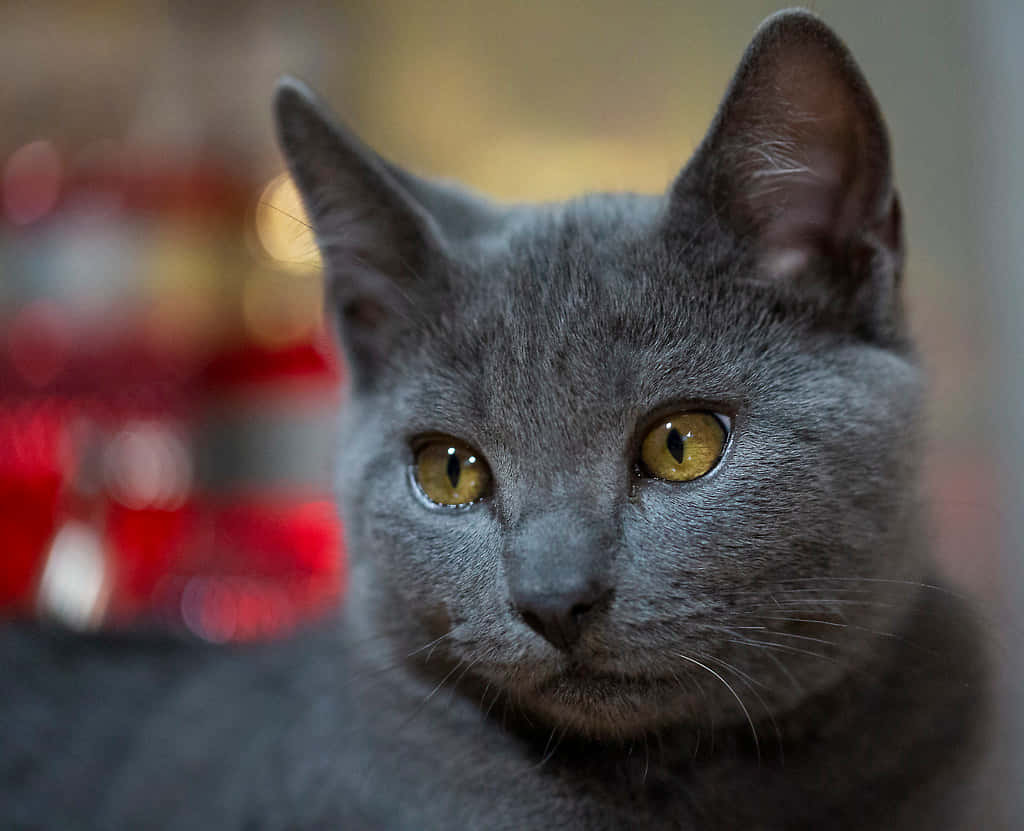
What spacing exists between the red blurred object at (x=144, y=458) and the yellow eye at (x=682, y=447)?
3.95 ft

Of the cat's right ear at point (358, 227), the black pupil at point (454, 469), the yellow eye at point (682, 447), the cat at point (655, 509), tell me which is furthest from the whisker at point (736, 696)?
the cat's right ear at point (358, 227)

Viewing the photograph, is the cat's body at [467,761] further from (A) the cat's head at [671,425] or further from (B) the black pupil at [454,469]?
(B) the black pupil at [454,469]

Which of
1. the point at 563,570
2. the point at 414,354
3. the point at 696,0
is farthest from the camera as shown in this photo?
the point at 696,0

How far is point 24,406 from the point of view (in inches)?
86.8

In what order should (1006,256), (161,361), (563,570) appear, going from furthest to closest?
1. (161,361)
2. (1006,256)
3. (563,570)

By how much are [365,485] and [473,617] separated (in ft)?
0.83

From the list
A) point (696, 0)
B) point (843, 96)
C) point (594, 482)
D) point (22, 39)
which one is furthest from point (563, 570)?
point (22, 39)

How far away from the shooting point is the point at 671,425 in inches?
37.7

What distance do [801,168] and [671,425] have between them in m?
0.29

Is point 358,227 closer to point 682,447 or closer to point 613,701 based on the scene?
point 682,447

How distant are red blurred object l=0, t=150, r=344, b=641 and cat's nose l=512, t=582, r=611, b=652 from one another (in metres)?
1.22

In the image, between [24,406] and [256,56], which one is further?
[256,56]

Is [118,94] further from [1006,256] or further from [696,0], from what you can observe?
[1006,256]

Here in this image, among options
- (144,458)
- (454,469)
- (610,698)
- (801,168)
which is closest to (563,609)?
(610,698)
